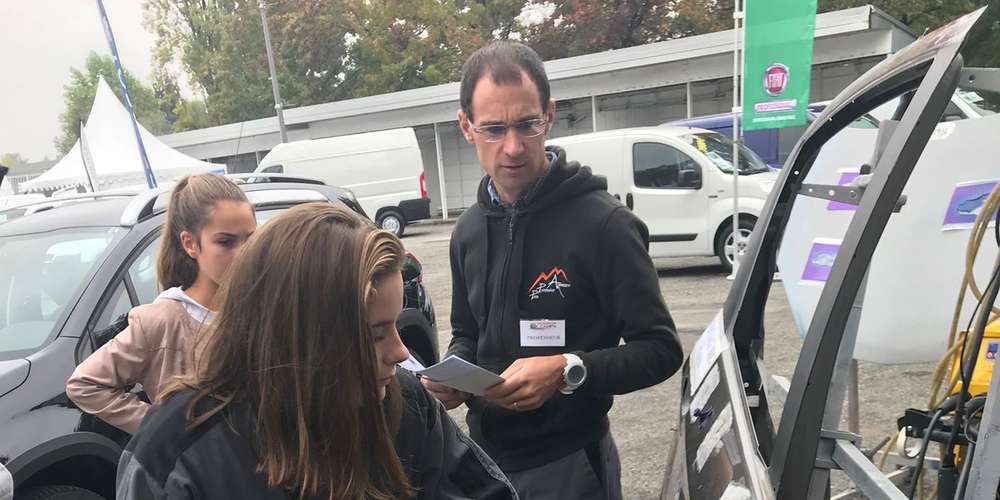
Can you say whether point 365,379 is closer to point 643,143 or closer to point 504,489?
point 504,489

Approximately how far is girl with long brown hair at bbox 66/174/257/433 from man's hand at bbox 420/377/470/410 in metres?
0.89

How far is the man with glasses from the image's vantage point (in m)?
1.67

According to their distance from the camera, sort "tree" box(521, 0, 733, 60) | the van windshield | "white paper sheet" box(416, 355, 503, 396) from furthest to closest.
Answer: "tree" box(521, 0, 733, 60) < the van windshield < "white paper sheet" box(416, 355, 503, 396)

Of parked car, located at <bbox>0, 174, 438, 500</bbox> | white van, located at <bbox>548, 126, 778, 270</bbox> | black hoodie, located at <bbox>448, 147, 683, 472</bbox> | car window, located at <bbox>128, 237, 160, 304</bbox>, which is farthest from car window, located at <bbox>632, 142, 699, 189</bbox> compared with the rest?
black hoodie, located at <bbox>448, 147, 683, 472</bbox>

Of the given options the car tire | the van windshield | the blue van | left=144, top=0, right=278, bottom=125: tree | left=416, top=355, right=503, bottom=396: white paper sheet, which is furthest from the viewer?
left=144, top=0, right=278, bottom=125: tree

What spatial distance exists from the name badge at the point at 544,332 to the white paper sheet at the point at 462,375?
231 mm

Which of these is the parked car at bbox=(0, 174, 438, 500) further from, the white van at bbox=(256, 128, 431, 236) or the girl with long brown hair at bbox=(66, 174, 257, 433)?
the white van at bbox=(256, 128, 431, 236)

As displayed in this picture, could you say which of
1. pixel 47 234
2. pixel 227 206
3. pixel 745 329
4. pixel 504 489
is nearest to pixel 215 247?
pixel 227 206

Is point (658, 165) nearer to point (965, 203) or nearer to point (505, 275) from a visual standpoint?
point (965, 203)

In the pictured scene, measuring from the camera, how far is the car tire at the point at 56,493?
241 cm

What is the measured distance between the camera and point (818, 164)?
2758 mm

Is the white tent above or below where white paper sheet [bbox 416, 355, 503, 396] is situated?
above

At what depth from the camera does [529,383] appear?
1.54 meters

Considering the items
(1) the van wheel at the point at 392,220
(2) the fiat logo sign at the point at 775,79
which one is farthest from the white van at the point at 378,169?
(2) the fiat logo sign at the point at 775,79
